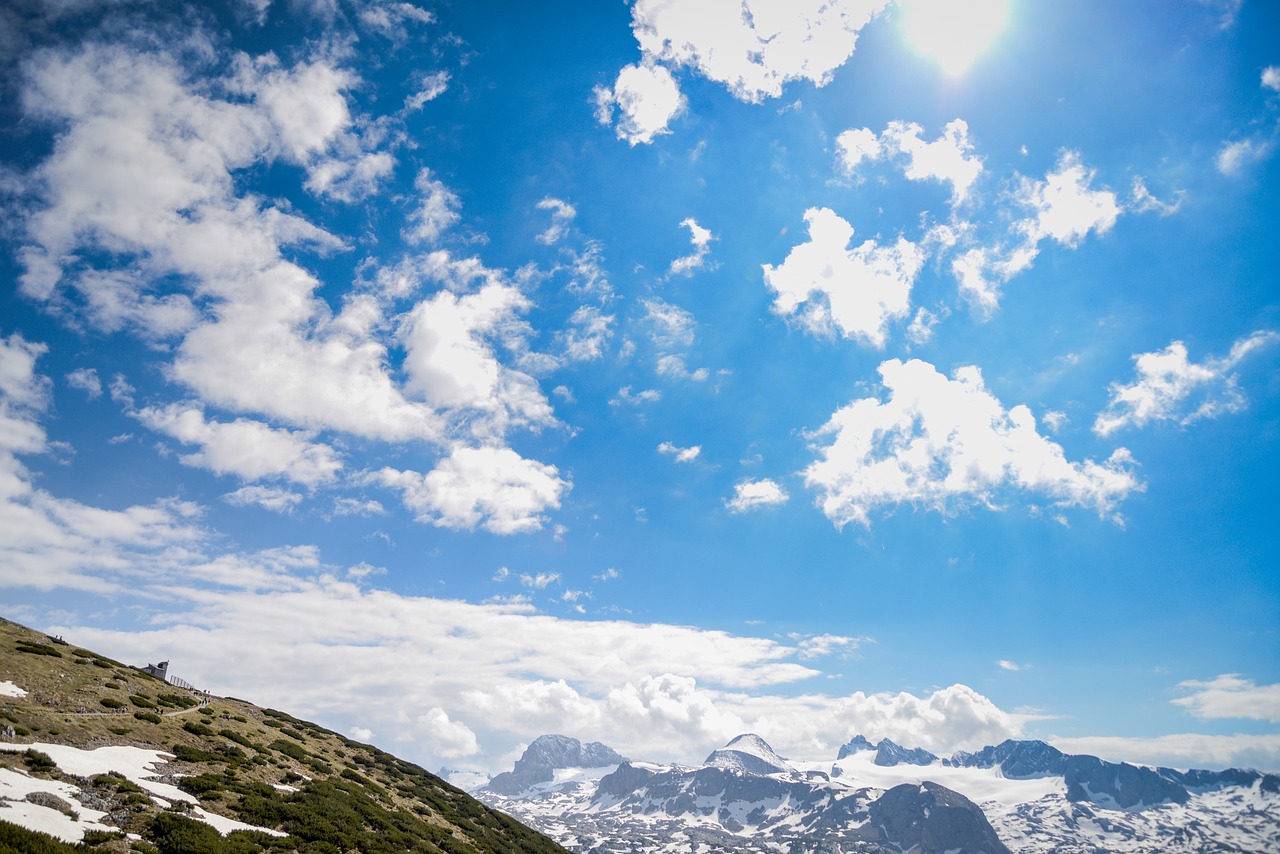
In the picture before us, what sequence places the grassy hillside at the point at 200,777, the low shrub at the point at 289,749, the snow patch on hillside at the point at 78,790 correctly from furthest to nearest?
the low shrub at the point at 289,749
the grassy hillside at the point at 200,777
the snow patch on hillside at the point at 78,790

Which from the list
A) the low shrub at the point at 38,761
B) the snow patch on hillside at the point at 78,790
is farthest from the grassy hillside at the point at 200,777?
the snow patch on hillside at the point at 78,790

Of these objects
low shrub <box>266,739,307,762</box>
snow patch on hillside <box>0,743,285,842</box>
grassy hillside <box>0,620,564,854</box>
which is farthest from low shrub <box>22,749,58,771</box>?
low shrub <box>266,739,307,762</box>

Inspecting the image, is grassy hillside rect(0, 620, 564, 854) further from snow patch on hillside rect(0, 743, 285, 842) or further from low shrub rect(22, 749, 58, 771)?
snow patch on hillside rect(0, 743, 285, 842)

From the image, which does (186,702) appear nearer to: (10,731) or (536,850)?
(10,731)

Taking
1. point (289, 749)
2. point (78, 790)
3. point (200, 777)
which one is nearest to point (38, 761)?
point (78, 790)

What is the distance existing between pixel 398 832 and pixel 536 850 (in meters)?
25.1

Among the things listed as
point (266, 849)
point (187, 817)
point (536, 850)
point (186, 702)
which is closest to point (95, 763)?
point (187, 817)

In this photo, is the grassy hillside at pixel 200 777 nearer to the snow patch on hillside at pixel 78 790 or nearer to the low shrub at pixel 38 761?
the low shrub at pixel 38 761

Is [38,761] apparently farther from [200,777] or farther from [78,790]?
[200,777]

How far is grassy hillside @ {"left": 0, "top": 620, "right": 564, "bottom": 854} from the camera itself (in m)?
25.9

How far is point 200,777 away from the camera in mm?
32750

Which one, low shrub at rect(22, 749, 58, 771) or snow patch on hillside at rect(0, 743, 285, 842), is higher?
low shrub at rect(22, 749, 58, 771)

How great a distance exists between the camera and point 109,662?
5106 centimetres

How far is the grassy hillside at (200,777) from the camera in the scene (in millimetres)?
25875
